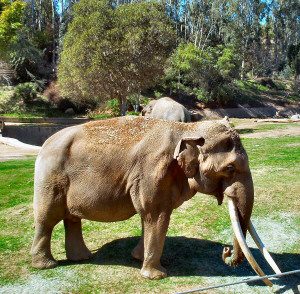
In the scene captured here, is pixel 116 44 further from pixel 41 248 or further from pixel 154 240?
pixel 154 240

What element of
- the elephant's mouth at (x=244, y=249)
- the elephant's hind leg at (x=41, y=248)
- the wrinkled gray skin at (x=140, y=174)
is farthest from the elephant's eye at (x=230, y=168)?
the elephant's hind leg at (x=41, y=248)

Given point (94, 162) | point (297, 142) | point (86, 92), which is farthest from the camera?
point (86, 92)

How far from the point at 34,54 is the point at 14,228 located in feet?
128

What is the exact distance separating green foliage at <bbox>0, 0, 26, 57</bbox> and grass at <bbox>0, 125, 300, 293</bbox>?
66.5ft

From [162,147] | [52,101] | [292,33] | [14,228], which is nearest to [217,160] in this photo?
[162,147]

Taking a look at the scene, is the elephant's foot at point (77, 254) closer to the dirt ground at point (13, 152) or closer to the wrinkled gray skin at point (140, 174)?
the wrinkled gray skin at point (140, 174)

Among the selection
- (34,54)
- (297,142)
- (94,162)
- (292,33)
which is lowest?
(297,142)

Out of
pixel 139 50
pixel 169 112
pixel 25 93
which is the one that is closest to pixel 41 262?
pixel 169 112

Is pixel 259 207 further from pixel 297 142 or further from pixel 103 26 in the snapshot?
→ pixel 103 26

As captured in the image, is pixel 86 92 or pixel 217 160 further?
pixel 86 92

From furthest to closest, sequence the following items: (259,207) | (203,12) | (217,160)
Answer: (203,12)
(259,207)
(217,160)

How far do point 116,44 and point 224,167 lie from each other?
2174 centimetres

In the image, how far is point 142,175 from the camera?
163 inches

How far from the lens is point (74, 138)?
4418 mm
